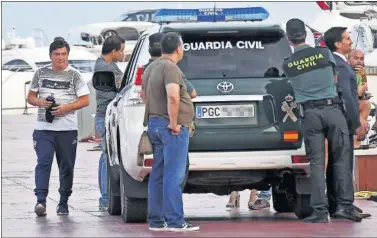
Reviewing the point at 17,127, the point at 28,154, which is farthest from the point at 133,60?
the point at 17,127

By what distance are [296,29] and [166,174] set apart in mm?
1752

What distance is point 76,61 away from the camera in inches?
1833

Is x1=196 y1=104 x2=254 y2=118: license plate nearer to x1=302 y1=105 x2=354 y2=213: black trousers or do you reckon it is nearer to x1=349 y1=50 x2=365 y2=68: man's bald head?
x1=302 y1=105 x2=354 y2=213: black trousers

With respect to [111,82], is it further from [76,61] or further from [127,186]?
[76,61]

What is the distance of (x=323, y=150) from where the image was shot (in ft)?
39.4

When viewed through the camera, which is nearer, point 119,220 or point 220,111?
point 220,111

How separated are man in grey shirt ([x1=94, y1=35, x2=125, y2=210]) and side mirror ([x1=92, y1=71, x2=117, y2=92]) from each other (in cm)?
71

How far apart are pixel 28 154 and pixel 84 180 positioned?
590 cm

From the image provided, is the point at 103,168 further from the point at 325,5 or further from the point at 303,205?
the point at 325,5

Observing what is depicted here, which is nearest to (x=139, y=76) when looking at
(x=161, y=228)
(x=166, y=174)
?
(x=166, y=174)

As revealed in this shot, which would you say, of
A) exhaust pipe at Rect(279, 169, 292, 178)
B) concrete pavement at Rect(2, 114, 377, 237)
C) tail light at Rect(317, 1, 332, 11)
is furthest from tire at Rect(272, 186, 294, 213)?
tail light at Rect(317, 1, 332, 11)

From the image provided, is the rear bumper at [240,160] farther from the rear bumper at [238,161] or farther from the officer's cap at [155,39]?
the officer's cap at [155,39]

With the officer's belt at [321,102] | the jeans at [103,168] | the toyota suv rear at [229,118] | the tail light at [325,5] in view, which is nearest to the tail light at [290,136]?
the toyota suv rear at [229,118]

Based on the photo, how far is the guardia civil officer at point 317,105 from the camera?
12.0 metres
